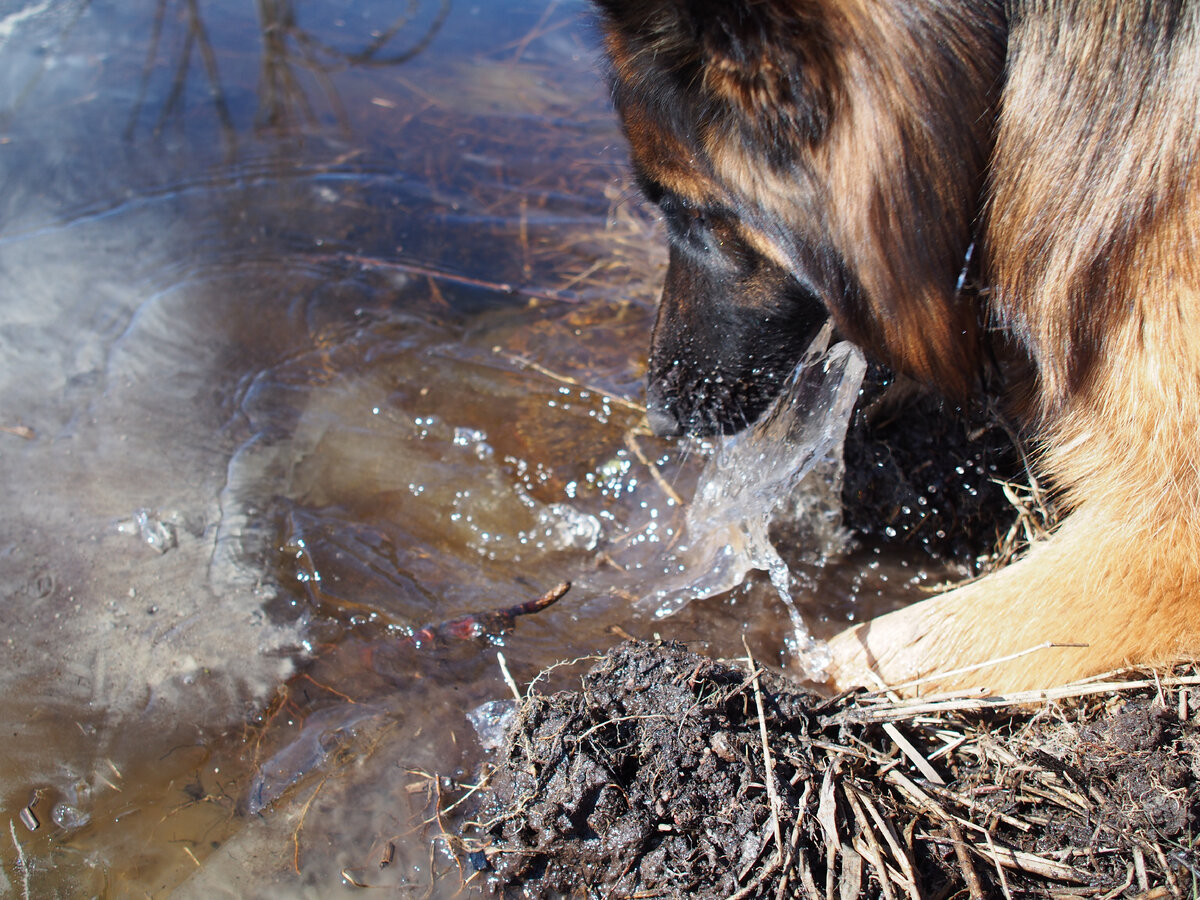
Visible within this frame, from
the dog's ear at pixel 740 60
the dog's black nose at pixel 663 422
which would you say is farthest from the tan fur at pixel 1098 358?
the dog's black nose at pixel 663 422

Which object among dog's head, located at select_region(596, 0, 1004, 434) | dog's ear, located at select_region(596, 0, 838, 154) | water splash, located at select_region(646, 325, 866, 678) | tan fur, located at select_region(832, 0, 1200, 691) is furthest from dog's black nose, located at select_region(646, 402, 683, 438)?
dog's ear, located at select_region(596, 0, 838, 154)

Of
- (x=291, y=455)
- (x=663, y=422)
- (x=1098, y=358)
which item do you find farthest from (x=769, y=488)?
(x=291, y=455)

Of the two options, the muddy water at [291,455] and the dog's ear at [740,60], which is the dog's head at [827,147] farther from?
the muddy water at [291,455]

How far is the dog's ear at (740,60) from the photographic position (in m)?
1.59

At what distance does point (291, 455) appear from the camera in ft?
9.93

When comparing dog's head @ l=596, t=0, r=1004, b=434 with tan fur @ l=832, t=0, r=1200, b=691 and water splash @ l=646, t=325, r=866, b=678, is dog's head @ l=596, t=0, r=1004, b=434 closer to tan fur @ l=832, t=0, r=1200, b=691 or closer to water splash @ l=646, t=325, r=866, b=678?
tan fur @ l=832, t=0, r=1200, b=691

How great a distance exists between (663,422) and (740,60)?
54.1 inches

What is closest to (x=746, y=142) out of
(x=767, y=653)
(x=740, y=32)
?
(x=740, y=32)

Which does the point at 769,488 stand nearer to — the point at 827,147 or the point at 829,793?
the point at 829,793

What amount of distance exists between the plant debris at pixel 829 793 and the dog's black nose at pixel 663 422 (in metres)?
0.99

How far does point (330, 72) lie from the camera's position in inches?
212

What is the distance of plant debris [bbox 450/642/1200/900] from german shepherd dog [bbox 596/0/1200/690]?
197mm

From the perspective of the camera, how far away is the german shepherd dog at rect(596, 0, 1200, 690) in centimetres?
164

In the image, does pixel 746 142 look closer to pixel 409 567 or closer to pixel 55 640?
pixel 409 567
